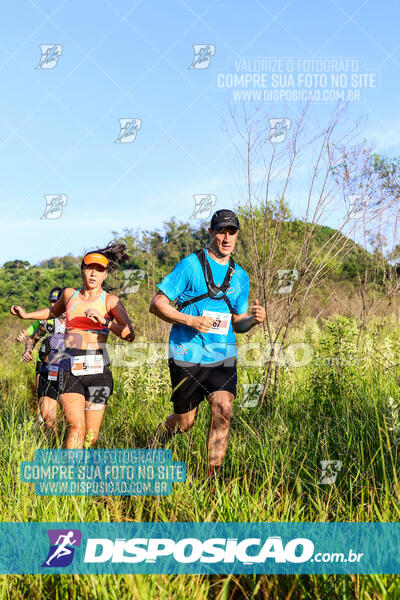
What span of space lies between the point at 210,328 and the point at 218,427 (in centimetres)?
72

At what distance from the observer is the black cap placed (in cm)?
363

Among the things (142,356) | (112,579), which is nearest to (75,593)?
(112,579)

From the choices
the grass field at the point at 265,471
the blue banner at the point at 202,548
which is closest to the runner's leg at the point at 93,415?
the grass field at the point at 265,471

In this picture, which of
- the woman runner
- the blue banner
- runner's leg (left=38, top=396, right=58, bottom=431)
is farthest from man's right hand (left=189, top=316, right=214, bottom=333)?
runner's leg (left=38, top=396, right=58, bottom=431)

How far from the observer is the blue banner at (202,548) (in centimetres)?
233

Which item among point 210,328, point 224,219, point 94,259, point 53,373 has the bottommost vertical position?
point 53,373

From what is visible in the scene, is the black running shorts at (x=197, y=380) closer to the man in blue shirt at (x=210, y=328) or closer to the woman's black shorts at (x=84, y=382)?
the man in blue shirt at (x=210, y=328)

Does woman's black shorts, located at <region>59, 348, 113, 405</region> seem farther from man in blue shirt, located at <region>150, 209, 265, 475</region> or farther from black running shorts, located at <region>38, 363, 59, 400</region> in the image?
black running shorts, located at <region>38, 363, 59, 400</region>

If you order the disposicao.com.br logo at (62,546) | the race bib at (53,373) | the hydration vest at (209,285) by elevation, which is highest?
the hydration vest at (209,285)

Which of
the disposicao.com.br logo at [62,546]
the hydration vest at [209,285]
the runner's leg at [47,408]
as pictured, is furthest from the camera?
the runner's leg at [47,408]

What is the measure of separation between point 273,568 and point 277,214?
134 inches

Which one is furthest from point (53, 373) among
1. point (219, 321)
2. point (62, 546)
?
point (62, 546)

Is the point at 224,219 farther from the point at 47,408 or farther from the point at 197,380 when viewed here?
the point at 47,408

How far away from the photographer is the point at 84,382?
13.1 ft
